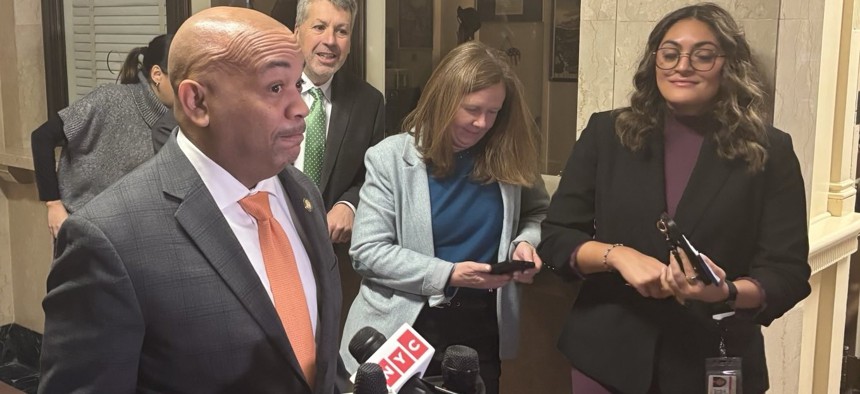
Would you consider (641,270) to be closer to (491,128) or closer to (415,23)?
(491,128)

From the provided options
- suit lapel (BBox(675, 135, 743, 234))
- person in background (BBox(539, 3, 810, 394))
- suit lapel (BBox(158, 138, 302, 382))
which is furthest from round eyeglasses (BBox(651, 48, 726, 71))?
suit lapel (BBox(158, 138, 302, 382))

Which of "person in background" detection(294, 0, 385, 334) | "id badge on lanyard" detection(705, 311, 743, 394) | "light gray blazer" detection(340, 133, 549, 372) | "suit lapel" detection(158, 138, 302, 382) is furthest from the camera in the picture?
"person in background" detection(294, 0, 385, 334)

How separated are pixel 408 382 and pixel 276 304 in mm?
245

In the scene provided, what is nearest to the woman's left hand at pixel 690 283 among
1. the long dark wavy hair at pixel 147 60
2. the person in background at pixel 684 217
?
the person in background at pixel 684 217

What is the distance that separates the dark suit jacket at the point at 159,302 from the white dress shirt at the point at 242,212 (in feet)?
0.09

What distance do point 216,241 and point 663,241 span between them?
1.17 meters

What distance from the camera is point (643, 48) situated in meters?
2.38

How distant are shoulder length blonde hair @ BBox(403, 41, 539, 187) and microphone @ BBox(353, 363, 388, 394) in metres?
1.22

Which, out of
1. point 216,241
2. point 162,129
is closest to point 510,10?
point 162,129

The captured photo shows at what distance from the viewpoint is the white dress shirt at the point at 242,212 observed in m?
1.43

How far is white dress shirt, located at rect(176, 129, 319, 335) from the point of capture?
56.2 inches

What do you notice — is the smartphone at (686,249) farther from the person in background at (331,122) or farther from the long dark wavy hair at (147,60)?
the long dark wavy hair at (147,60)

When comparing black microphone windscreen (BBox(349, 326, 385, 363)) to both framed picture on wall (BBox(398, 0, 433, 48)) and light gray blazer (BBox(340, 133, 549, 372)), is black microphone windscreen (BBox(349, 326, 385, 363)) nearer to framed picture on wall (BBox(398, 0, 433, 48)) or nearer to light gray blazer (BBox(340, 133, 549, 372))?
light gray blazer (BBox(340, 133, 549, 372))

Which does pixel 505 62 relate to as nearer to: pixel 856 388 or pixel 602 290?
pixel 602 290
